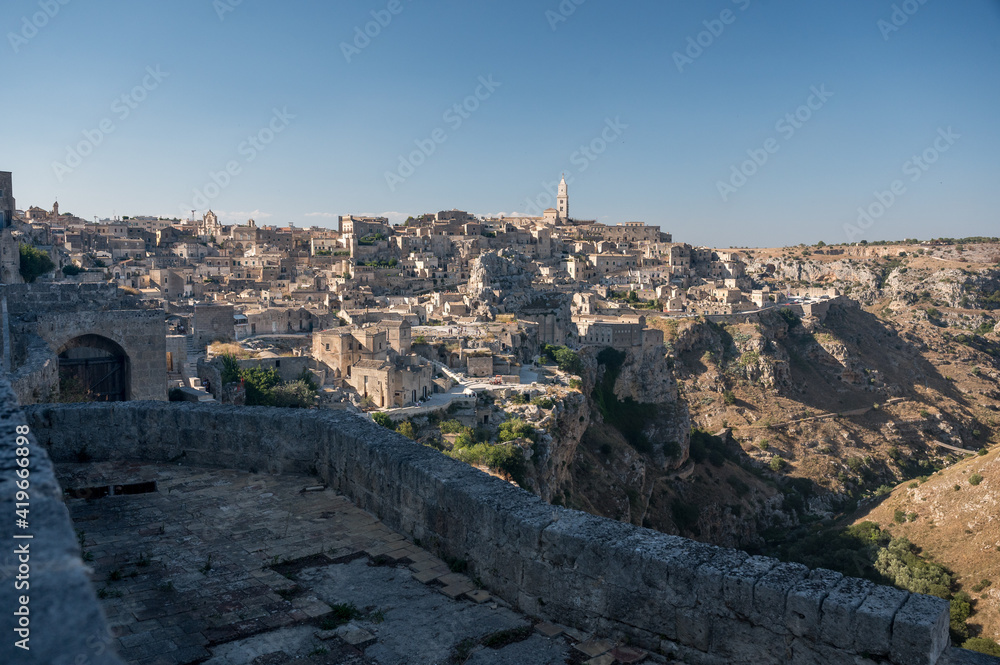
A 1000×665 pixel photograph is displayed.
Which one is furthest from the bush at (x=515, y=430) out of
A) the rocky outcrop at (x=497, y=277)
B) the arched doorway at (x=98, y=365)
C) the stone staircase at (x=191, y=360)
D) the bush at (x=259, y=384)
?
the rocky outcrop at (x=497, y=277)

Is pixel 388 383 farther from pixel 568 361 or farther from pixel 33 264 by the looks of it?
pixel 33 264

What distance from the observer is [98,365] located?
13.3 metres

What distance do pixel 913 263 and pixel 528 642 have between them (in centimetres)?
10960

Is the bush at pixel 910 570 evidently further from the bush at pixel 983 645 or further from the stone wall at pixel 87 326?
the stone wall at pixel 87 326

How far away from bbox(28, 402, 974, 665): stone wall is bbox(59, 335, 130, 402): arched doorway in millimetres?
8429

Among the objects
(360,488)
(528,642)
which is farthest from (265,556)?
(528,642)

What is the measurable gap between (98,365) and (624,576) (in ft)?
40.5

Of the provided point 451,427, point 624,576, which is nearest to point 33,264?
point 451,427

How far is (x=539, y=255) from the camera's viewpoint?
7788 centimetres

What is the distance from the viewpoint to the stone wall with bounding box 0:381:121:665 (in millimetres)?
1689

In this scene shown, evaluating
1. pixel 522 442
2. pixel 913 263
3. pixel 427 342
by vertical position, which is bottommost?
pixel 522 442

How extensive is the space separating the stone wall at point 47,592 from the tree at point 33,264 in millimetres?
33320

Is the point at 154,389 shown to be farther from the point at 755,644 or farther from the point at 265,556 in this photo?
the point at 755,644

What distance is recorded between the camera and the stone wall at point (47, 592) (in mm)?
1689
